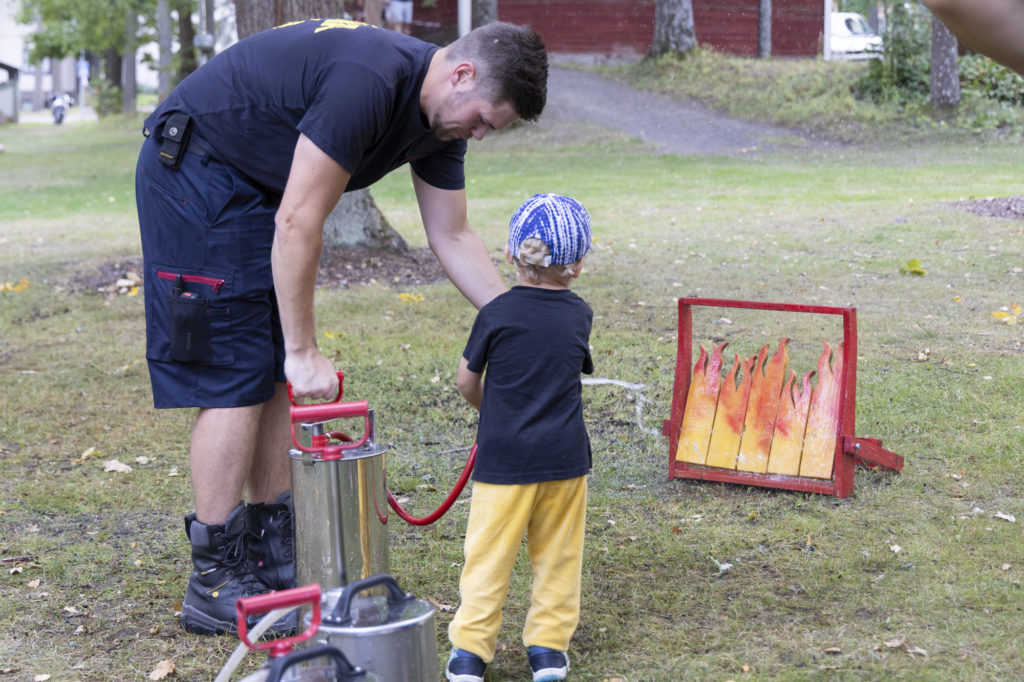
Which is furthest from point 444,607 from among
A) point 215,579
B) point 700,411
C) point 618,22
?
point 618,22

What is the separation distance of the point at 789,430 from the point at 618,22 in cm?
2469

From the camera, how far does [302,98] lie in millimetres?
2631

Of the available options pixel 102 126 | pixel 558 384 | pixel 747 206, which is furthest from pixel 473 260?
pixel 102 126

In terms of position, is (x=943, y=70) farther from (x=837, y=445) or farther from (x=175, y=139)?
(x=175, y=139)

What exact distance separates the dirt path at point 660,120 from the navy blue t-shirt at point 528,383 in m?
14.9

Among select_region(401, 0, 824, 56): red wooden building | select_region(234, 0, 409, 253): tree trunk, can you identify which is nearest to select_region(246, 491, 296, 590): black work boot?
select_region(234, 0, 409, 253): tree trunk

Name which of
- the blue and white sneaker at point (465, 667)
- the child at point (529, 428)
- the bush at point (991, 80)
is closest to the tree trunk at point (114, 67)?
the bush at point (991, 80)

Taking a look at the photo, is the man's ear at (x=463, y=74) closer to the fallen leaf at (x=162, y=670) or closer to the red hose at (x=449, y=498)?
the red hose at (x=449, y=498)

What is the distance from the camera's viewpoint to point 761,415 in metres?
3.85

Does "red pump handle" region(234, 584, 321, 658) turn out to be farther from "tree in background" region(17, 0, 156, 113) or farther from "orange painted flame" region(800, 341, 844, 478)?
"tree in background" region(17, 0, 156, 113)

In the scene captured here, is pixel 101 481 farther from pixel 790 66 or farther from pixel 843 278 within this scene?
pixel 790 66

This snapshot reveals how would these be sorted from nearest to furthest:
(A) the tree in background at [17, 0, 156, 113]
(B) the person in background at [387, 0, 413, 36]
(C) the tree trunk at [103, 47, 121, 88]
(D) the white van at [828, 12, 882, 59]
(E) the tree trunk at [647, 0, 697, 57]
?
(E) the tree trunk at [647, 0, 697, 57]
(B) the person in background at [387, 0, 413, 36]
(D) the white van at [828, 12, 882, 59]
(A) the tree in background at [17, 0, 156, 113]
(C) the tree trunk at [103, 47, 121, 88]

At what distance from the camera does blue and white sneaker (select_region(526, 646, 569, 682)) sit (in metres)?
2.58

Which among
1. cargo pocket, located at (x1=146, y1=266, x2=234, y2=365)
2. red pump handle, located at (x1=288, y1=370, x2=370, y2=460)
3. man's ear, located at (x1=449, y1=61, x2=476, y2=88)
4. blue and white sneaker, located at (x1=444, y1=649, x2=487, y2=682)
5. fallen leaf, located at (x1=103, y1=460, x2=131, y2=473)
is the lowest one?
fallen leaf, located at (x1=103, y1=460, x2=131, y2=473)
